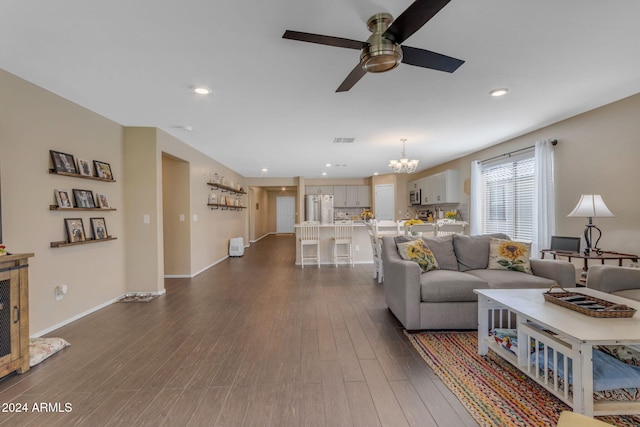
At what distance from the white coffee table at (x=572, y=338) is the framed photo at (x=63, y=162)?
13.7ft

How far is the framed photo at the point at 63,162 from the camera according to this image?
113 inches

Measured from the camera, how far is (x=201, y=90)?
289cm

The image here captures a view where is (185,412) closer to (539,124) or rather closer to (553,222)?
(553,222)

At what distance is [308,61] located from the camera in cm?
235

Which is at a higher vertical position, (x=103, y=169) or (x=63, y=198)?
(x=103, y=169)

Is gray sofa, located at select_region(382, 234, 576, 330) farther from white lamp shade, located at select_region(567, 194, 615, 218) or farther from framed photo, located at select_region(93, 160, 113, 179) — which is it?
framed photo, located at select_region(93, 160, 113, 179)

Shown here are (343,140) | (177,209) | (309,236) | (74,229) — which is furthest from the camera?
(309,236)

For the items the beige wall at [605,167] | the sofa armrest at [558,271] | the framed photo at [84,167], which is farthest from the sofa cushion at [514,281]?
the framed photo at [84,167]

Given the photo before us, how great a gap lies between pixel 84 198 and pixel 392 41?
3.60 metres

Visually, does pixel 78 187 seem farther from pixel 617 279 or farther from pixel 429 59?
pixel 617 279

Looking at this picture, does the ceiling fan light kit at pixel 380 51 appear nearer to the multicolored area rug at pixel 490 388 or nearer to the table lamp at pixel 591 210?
the multicolored area rug at pixel 490 388

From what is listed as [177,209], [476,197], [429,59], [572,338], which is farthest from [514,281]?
[177,209]

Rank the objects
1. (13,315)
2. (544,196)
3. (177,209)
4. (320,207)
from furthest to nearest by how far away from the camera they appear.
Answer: (320,207) < (177,209) < (544,196) < (13,315)

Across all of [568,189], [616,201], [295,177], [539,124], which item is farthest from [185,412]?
[295,177]
